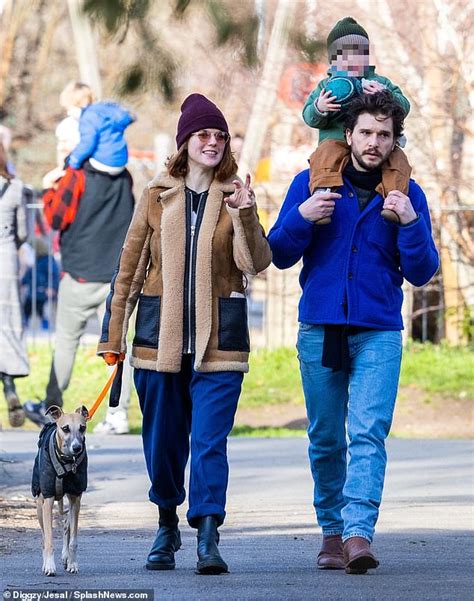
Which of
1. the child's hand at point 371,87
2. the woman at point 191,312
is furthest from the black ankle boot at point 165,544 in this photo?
the child's hand at point 371,87

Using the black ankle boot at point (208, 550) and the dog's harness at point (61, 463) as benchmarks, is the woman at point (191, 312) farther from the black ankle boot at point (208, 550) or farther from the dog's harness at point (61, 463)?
the dog's harness at point (61, 463)

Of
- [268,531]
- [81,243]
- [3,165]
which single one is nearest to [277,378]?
[81,243]

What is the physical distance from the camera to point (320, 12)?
607 inches

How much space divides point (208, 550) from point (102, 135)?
5887mm

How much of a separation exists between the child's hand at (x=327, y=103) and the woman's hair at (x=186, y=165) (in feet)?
1.39

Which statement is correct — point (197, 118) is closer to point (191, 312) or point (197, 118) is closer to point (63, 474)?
point (191, 312)

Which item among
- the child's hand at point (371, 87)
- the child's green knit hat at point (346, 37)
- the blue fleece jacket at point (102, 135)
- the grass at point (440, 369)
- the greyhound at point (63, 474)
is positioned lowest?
the greyhound at point (63, 474)

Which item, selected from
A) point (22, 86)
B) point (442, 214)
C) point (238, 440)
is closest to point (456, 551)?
point (238, 440)

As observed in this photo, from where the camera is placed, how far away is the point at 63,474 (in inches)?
259

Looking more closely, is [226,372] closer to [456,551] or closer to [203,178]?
[203,178]

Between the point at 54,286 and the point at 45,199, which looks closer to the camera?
the point at 45,199

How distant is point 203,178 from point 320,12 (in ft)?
28.9

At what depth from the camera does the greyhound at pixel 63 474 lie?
6.56m

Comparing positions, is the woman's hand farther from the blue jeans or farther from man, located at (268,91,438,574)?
the blue jeans
